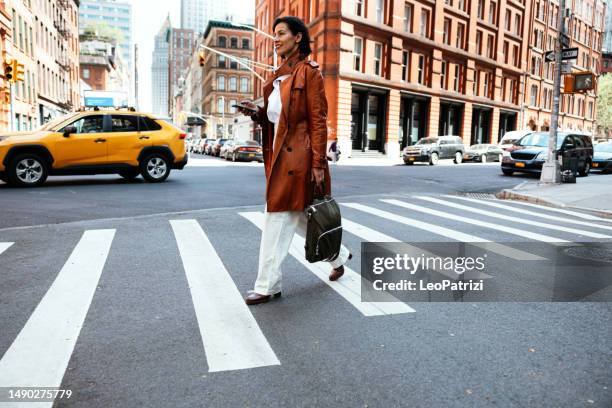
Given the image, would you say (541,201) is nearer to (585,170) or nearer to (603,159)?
(585,170)

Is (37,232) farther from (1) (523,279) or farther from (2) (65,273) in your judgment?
(1) (523,279)

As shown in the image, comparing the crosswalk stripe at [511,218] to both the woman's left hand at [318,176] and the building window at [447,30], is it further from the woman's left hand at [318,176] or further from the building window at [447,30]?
the building window at [447,30]

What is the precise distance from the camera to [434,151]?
29.2m

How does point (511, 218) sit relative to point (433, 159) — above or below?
below

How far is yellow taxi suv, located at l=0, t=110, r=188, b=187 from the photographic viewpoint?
39.0 feet

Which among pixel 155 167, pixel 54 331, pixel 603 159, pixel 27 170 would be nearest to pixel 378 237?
pixel 54 331

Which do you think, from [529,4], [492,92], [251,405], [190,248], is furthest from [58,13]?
[251,405]

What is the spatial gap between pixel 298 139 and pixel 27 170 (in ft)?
33.6

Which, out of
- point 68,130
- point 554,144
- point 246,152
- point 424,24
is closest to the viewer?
point 68,130

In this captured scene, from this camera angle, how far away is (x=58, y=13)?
51906 millimetres

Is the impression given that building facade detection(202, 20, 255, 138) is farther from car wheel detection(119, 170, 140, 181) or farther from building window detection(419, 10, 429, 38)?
car wheel detection(119, 170, 140, 181)

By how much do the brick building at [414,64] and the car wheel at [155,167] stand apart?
2191cm

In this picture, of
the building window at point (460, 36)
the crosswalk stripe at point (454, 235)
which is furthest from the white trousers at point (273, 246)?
the building window at point (460, 36)

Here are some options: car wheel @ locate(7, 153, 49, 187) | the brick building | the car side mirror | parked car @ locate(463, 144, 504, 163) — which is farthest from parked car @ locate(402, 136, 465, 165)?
car wheel @ locate(7, 153, 49, 187)
